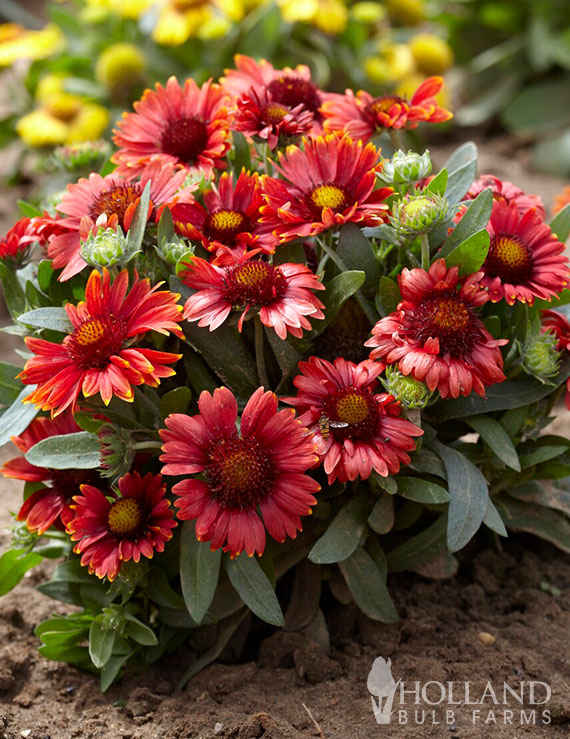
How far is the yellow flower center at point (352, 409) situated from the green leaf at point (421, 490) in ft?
0.55

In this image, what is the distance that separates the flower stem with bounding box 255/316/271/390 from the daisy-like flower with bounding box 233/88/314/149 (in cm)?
31

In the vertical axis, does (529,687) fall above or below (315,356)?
below

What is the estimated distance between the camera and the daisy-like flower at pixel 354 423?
48.6 inches

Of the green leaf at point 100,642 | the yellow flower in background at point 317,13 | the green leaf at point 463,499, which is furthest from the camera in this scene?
the yellow flower in background at point 317,13

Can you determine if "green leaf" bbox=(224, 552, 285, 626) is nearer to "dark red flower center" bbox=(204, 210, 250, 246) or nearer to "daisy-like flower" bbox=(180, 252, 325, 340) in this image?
"daisy-like flower" bbox=(180, 252, 325, 340)

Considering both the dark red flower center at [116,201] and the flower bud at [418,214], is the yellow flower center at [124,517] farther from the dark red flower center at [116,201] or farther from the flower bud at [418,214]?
the flower bud at [418,214]

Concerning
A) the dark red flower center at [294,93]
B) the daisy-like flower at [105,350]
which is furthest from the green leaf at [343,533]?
the dark red flower center at [294,93]

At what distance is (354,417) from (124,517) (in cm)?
39

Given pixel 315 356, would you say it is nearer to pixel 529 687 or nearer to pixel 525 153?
pixel 529 687

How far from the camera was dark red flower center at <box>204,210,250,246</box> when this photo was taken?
1.38 meters

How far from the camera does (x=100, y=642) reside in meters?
1.42

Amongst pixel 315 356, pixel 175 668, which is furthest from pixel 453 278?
pixel 175 668

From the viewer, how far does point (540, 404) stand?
153 centimetres

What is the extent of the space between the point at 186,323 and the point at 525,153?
2.77 m
